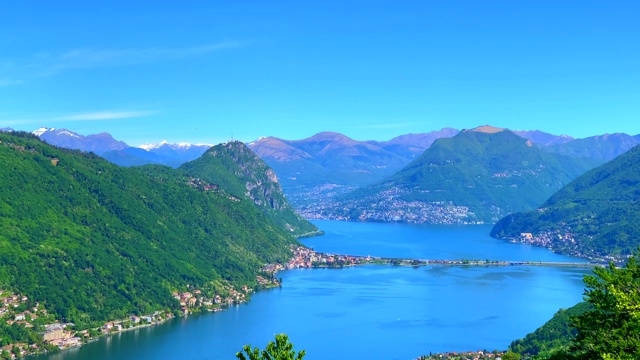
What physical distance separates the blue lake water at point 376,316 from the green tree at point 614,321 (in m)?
42.5

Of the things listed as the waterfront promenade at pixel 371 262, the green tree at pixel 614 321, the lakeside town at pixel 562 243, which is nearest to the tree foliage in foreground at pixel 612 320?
the green tree at pixel 614 321

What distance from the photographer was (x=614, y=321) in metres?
15.6

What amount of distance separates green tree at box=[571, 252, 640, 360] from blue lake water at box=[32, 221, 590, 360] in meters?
42.5

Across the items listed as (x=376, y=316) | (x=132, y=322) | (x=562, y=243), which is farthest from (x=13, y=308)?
(x=562, y=243)

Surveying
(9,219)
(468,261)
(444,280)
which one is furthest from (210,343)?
(468,261)

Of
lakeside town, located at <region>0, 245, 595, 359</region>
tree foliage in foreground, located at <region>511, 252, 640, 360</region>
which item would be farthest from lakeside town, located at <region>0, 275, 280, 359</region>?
tree foliage in foreground, located at <region>511, 252, 640, 360</region>

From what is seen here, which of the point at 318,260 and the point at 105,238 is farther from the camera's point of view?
the point at 318,260

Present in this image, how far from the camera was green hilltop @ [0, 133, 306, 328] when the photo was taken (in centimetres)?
6625

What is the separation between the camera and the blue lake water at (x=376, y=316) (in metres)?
60.2

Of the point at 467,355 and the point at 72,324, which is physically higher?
the point at 72,324

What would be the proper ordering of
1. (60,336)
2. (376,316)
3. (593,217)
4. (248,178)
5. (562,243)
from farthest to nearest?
1. (248,178)
2. (593,217)
3. (562,243)
4. (376,316)
5. (60,336)

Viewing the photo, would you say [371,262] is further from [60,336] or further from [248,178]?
[60,336]

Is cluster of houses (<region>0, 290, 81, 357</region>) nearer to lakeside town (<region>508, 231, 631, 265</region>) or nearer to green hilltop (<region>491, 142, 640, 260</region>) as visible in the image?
lakeside town (<region>508, 231, 631, 265</region>)

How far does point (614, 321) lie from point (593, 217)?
148 meters
